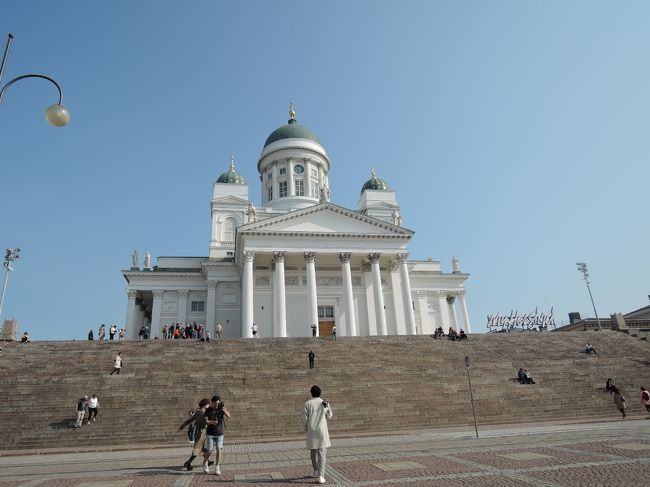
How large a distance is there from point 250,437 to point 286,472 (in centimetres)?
779

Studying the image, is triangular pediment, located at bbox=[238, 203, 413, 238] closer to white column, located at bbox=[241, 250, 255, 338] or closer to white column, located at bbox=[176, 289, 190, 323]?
white column, located at bbox=[241, 250, 255, 338]

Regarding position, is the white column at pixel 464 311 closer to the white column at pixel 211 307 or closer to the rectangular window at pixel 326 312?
the rectangular window at pixel 326 312

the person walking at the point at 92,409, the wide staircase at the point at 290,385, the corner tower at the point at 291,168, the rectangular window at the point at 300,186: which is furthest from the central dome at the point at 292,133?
the person walking at the point at 92,409

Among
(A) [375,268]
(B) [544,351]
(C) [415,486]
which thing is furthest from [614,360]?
(C) [415,486]

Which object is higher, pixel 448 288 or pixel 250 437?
pixel 448 288

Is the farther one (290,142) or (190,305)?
(290,142)

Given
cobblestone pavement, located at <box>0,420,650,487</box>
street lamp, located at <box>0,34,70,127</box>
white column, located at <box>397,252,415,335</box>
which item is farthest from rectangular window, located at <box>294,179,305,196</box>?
street lamp, located at <box>0,34,70,127</box>

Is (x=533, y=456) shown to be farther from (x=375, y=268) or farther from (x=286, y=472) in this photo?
(x=375, y=268)

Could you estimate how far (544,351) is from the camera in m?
26.2

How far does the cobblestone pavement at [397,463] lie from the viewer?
747 centimetres

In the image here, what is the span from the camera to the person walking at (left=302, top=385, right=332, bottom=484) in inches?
300

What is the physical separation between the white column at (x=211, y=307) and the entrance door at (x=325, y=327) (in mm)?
10259

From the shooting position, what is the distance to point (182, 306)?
140 ft

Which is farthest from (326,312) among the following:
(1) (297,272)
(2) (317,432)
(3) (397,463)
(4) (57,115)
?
(4) (57,115)
